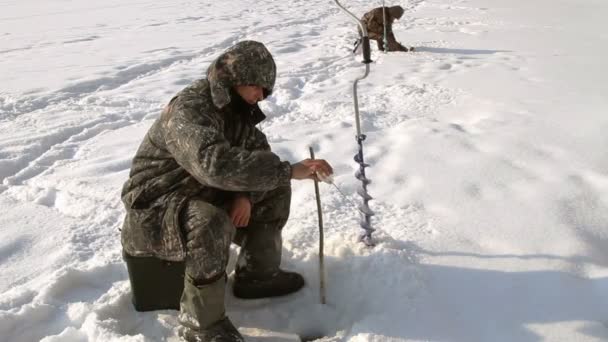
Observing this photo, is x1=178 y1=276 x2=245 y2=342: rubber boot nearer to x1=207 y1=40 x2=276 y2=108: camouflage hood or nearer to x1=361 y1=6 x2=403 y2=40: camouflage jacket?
x1=207 y1=40 x2=276 y2=108: camouflage hood

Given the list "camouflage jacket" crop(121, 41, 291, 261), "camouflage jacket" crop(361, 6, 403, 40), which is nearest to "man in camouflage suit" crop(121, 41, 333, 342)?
"camouflage jacket" crop(121, 41, 291, 261)

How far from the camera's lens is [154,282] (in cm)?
243

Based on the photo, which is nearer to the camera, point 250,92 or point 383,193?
point 250,92

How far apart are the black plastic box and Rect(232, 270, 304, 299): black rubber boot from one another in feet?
0.99

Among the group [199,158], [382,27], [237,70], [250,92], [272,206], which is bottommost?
[272,206]

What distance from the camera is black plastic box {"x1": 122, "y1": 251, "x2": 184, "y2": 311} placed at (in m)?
2.38

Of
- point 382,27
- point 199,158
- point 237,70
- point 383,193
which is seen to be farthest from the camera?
point 382,27

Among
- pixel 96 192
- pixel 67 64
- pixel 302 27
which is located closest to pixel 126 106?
pixel 96 192

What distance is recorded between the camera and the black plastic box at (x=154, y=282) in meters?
2.38

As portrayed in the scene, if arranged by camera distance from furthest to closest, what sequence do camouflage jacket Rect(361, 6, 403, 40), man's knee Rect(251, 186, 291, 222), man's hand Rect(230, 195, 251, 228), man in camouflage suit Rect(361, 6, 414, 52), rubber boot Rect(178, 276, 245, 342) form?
camouflage jacket Rect(361, 6, 403, 40), man in camouflage suit Rect(361, 6, 414, 52), man's knee Rect(251, 186, 291, 222), man's hand Rect(230, 195, 251, 228), rubber boot Rect(178, 276, 245, 342)

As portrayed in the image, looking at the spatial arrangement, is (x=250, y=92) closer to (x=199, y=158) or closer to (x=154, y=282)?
(x=199, y=158)

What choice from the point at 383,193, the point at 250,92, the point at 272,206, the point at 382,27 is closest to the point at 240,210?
the point at 272,206

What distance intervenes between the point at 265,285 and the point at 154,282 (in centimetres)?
52

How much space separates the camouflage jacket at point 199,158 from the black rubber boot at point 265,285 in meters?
0.49
